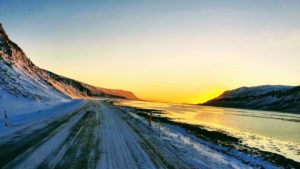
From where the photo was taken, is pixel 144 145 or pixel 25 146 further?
pixel 144 145

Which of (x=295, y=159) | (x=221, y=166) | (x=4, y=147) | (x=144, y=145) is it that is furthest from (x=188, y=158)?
(x=295, y=159)

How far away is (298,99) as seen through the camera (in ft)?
521

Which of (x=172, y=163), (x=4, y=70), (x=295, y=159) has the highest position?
(x=4, y=70)

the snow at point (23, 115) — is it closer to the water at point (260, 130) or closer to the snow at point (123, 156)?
the snow at point (123, 156)

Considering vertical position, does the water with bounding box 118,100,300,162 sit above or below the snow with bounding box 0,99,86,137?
below

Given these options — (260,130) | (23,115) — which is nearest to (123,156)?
(23,115)

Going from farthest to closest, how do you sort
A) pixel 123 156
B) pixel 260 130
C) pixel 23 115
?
pixel 260 130, pixel 23 115, pixel 123 156

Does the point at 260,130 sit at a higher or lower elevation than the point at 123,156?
lower

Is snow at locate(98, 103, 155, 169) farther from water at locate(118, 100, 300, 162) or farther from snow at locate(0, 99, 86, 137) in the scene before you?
water at locate(118, 100, 300, 162)

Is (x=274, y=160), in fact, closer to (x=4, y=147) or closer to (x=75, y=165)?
(x=75, y=165)

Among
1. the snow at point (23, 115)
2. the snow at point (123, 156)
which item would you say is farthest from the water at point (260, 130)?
the snow at point (23, 115)

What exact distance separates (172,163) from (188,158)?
1886mm

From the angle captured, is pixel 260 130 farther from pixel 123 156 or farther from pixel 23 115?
pixel 123 156

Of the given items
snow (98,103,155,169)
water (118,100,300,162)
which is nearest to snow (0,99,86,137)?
snow (98,103,155,169)
